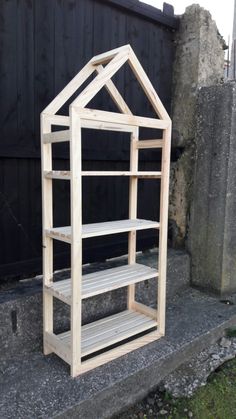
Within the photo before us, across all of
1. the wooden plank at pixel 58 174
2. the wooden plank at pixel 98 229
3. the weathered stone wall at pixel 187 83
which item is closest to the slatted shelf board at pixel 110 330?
the wooden plank at pixel 98 229

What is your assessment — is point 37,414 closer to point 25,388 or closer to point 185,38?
point 25,388

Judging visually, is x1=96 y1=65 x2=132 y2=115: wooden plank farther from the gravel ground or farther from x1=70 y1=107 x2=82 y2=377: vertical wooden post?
the gravel ground

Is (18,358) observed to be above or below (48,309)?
below

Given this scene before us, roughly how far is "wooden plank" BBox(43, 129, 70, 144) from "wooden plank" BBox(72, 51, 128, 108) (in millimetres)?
157

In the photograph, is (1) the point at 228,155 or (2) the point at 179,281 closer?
(1) the point at 228,155

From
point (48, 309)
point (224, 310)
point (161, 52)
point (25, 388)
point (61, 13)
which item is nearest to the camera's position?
point (25, 388)

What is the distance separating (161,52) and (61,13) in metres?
1.06

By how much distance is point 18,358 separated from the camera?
2.00 meters

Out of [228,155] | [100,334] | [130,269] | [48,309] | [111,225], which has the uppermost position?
[228,155]

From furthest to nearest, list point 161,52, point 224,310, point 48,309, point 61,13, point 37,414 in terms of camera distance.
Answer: point 161,52 → point 224,310 → point 61,13 → point 48,309 → point 37,414

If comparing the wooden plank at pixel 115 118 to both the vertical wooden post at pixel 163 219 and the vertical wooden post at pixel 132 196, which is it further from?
the vertical wooden post at pixel 132 196

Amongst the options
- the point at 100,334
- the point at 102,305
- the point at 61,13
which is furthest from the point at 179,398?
the point at 61,13

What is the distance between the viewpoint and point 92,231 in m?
1.84

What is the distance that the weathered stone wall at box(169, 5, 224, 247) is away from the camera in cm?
295
